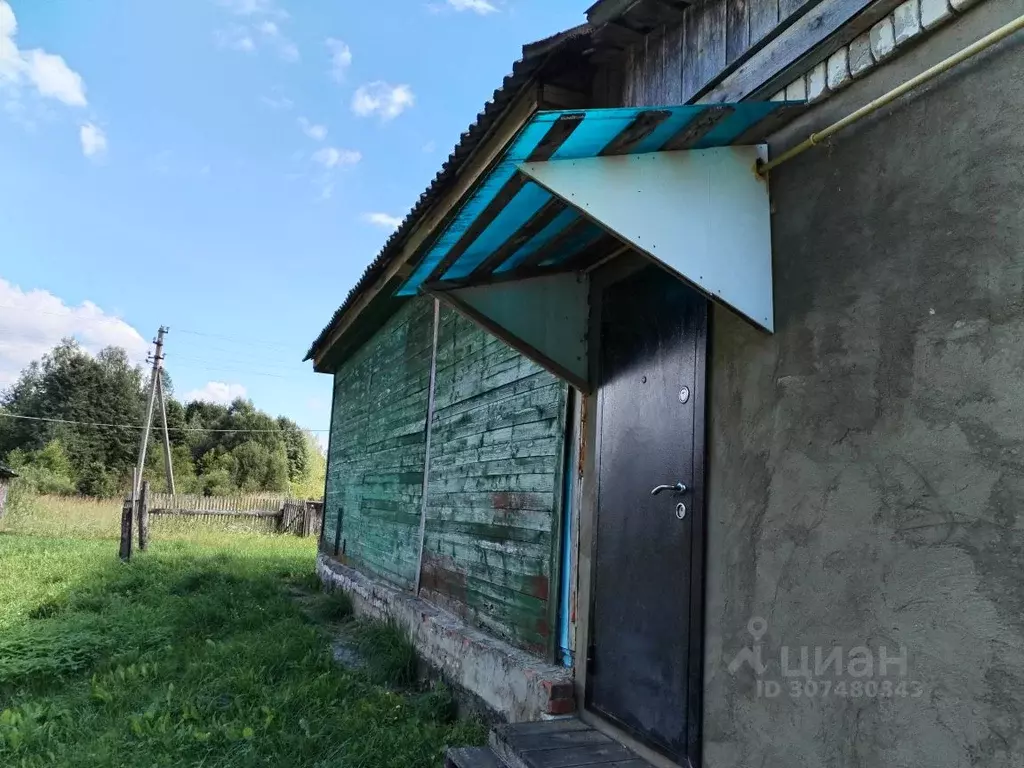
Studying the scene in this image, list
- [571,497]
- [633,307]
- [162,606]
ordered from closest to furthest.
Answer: [633,307]
[571,497]
[162,606]

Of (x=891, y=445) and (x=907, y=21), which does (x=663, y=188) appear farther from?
(x=891, y=445)

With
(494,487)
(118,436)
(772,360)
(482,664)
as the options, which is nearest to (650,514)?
(772,360)

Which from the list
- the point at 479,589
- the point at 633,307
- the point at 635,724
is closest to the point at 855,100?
the point at 633,307

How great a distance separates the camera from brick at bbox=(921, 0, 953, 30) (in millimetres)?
1821

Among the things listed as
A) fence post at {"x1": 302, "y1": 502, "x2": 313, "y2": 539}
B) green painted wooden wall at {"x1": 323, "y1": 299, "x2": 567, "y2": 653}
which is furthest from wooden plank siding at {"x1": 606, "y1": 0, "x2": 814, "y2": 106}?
fence post at {"x1": 302, "y1": 502, "x2": 313, "y2": 539}

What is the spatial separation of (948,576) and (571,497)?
7.93ft

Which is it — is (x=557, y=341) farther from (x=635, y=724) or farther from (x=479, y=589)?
(x=479, y=589)

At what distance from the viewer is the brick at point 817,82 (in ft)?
7.29

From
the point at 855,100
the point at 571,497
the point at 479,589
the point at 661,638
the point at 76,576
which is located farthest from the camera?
the point at 76,576

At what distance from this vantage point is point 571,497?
3.97 meters

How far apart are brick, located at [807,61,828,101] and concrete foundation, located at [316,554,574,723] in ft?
9.05

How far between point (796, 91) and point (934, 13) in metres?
0.52

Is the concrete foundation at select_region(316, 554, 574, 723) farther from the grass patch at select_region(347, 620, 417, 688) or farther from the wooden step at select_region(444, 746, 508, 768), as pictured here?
the wooden step at select_region(444, 746, 508, 768)

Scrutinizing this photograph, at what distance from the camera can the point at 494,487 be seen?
16.3ft
